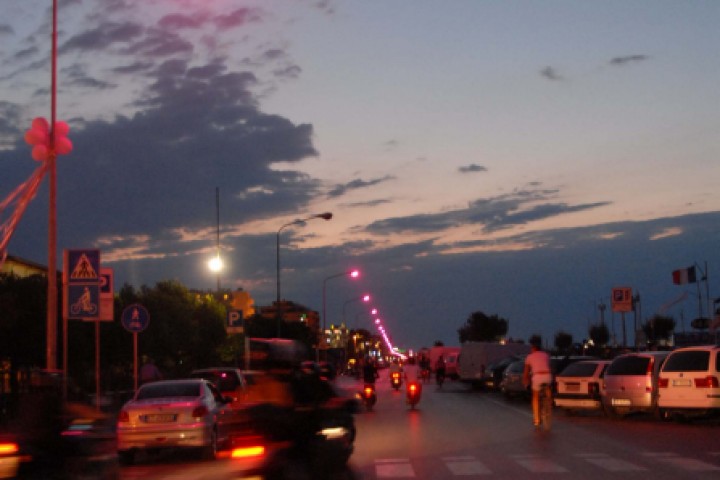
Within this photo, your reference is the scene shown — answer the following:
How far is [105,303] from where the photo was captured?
2250cm

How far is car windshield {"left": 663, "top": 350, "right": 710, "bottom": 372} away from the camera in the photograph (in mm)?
23578

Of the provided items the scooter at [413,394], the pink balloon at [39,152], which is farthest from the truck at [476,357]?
the pink balloon at [39,152]

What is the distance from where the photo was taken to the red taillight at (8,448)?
982 centimetres

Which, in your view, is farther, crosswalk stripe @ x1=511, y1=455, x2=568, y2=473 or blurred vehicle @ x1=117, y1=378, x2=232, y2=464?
blurred vehicle @ x1=117, y1=378, x2=232, y2=464

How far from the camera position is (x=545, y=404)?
73.6ft

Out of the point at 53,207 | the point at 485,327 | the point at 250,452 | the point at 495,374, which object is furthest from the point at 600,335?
the point at 250,452

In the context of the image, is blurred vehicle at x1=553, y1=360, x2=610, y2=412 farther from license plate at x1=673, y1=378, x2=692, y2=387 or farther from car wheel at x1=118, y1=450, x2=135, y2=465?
car wheel at x1=118, y1=450, x2=135, y2=465

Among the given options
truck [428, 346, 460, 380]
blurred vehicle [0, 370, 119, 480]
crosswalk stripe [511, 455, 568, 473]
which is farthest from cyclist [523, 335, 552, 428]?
truck [428, 346, 460, 380]

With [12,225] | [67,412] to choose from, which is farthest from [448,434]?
[67,412]

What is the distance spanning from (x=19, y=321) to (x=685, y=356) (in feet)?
89.8

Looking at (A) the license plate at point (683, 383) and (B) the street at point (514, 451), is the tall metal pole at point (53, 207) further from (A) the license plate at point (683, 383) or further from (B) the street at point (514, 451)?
(A) the license plate at point (683, 383)

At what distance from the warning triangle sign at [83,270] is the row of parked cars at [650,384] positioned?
13.8 m

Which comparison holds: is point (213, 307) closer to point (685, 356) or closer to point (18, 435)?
point (685, 356)

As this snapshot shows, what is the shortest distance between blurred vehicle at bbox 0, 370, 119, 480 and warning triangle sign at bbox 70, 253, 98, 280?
30.6 feet
